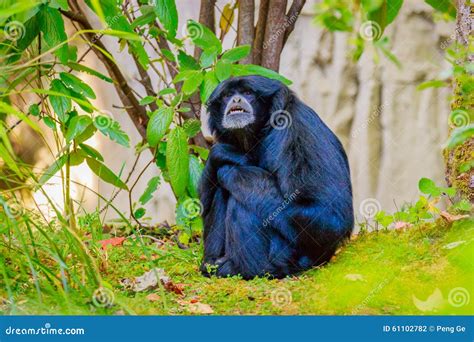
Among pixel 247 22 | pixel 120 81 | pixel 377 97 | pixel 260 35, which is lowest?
pixel 377 97

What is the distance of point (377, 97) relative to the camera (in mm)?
9383

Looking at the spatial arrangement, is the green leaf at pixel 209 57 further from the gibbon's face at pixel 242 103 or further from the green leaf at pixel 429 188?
the green leaf at pixel 429 188

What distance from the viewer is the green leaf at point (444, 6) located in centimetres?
481

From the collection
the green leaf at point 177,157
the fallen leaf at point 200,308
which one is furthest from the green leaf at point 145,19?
the fallen leaf at point 200,308

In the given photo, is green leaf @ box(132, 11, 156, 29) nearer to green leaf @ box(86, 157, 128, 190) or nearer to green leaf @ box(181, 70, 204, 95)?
green leaf @ box(181, 70, 204, 95)

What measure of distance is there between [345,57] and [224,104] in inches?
187

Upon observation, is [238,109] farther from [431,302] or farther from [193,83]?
[431,302]

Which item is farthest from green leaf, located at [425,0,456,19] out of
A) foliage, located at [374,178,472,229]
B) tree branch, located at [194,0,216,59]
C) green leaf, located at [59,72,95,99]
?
green leaf, located at [59,72,95,99]

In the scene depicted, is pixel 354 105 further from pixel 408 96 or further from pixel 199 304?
pixel 199 304

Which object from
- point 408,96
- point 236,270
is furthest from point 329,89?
point 236,270

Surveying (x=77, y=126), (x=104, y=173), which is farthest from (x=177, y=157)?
(x=77, y=126)

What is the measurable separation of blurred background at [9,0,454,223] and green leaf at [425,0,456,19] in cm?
380

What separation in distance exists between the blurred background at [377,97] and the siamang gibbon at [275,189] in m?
4.24

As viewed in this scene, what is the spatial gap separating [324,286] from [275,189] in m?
0.85
